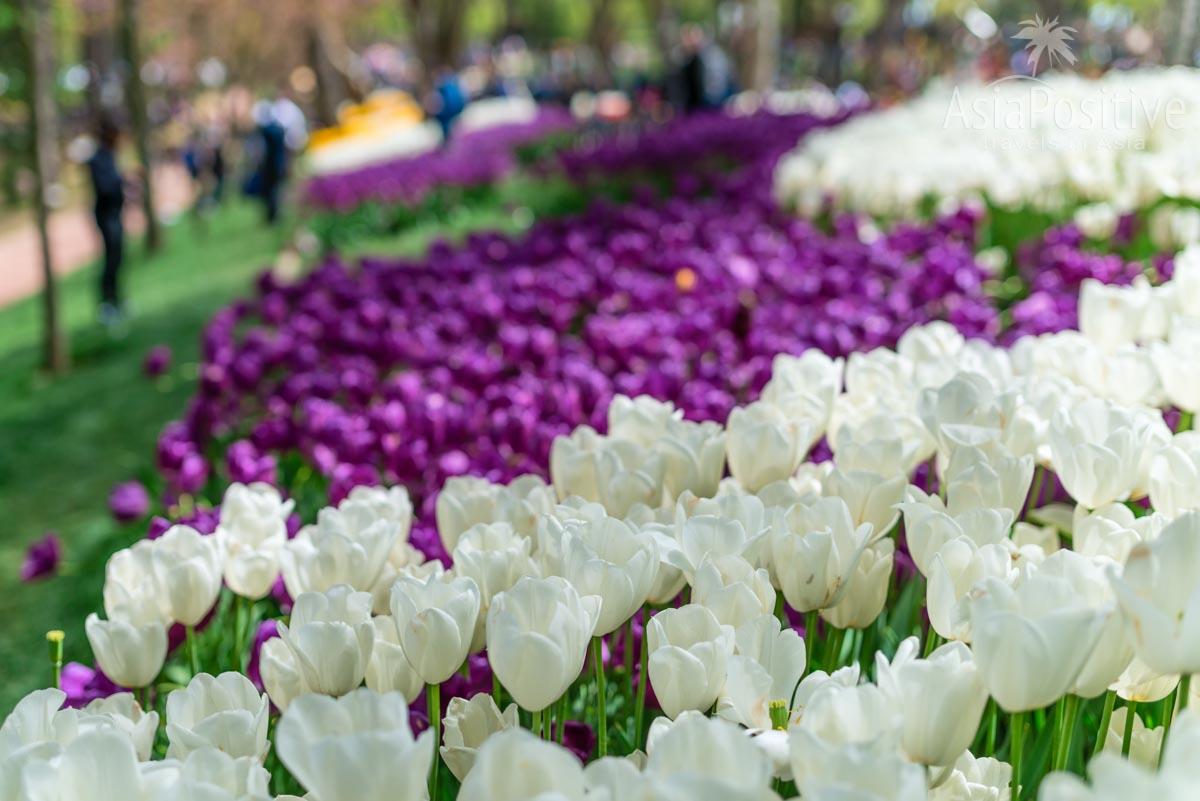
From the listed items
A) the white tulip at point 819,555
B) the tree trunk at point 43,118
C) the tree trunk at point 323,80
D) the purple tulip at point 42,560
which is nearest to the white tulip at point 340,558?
the white tulip at point 819,555

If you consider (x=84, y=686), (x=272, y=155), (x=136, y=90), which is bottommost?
(x=272, y=155)

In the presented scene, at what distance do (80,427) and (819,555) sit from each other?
6.44 m

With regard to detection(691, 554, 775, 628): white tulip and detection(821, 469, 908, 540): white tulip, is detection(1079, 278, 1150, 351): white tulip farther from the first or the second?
detection(691, 554, 775, 628): white tulip

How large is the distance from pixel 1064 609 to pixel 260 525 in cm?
132

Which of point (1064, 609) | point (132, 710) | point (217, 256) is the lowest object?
point (217, 256)

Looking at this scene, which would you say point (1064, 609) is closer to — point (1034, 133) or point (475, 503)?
point (475, 503)

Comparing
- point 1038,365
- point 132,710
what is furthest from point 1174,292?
point 132,710

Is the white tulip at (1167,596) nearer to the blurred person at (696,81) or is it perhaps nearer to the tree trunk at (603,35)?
the blurred person at (696,81)

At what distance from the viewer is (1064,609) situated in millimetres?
1146

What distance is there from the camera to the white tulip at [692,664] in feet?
4.28

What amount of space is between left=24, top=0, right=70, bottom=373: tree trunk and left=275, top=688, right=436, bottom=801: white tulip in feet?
26.5

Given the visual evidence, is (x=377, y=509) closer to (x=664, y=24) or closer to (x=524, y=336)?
(x=524, y=336)

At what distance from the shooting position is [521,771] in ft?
3.55

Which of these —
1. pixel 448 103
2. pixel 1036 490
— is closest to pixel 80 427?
pixel 1036 490
